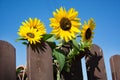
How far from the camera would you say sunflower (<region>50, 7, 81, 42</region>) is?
7.28 ft

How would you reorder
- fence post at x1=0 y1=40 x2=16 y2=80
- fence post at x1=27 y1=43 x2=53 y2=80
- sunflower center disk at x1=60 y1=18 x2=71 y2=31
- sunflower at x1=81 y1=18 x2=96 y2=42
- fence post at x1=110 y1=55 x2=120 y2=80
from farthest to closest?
fence post at x1=110 y1=55 x2=120 y2=80 < sunflower at x1=81 y1=18 x2=96 y2=42 < sunflower center disk at x1=60 y1=18 x2=71 y2=31 < fence post at x1=27 y1=43 x2=53 y2=80 < fence post at x1=0 y1=40 x2=16 y2=80

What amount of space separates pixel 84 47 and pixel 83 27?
0.51 feet

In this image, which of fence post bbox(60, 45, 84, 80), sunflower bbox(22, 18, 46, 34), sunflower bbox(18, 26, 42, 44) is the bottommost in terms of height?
fence post bbox(60, 45, 84, 80)

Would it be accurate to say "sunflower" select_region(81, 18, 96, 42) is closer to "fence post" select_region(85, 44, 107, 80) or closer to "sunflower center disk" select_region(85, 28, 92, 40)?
"sunflower center disk" select_region(85, 28, 92, 40)

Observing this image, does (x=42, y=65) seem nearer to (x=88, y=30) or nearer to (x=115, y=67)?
(x=88, y=30)

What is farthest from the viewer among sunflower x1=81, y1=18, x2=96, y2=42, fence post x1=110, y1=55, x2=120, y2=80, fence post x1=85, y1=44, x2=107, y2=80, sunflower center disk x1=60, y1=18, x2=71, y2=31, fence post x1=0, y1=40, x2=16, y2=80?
fence post x1=110, y1=55, x2=120, y2=80

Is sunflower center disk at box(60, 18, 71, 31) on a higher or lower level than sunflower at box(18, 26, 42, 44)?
higher

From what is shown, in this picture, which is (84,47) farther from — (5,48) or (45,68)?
(5,48)

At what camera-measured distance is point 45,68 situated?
2049mm

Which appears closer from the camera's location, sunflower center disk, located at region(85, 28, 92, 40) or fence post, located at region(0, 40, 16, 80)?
fence post, located at region(0, 40, 16, 80)

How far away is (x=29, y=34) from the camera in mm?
2086

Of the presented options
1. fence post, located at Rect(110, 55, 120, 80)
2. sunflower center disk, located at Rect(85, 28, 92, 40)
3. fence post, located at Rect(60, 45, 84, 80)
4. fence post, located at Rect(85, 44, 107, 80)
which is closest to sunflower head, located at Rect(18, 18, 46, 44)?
fence post, located at Rect(60, 45, 84, 80)

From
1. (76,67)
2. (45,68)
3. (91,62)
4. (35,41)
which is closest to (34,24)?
(35,41)

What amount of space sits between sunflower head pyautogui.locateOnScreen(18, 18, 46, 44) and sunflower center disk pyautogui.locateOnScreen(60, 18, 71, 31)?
165 mm
